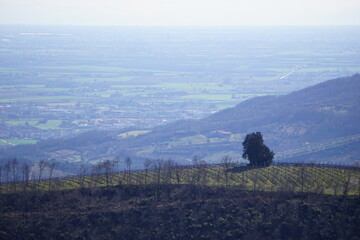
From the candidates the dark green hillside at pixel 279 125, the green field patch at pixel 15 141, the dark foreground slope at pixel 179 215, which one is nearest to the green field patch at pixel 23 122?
the green field patch at pixel 15 141

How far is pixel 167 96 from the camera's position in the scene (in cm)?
15738

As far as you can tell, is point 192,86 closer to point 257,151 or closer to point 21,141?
point 21,141

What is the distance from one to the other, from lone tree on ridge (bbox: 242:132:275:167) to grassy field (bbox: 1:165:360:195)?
0.93 metres

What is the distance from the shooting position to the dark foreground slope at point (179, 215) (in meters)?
39.7

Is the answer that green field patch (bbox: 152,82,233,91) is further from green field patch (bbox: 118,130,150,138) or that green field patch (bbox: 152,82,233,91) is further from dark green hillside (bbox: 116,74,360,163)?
green field patch (bbox: 118,130,150,138)

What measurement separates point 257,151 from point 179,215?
12.9 m

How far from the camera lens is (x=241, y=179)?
158ft

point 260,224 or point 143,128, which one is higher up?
point 143,128

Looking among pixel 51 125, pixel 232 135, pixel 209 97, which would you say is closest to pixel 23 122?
pixel 51 125

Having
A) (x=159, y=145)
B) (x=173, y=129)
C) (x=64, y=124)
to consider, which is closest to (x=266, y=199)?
(x=159, y=145)

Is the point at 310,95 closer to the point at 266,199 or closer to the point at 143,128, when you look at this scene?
the point at 143,128

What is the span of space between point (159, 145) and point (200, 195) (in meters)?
53.2

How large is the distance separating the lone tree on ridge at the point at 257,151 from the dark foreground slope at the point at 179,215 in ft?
27.1

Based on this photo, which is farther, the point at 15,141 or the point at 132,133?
the point at 132,133
